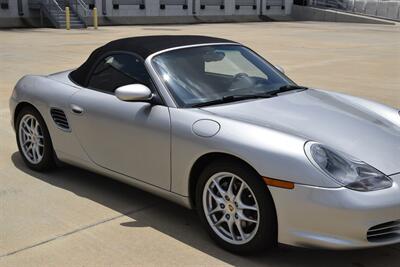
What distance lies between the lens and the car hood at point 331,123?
3.26 m

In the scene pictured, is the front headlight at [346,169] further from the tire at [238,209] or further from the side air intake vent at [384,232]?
the tire at [238,209]

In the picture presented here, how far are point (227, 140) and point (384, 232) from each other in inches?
42.2

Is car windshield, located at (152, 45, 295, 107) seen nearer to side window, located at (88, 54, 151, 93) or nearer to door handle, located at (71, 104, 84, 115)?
side window, located at (88, 54, 151, 93)

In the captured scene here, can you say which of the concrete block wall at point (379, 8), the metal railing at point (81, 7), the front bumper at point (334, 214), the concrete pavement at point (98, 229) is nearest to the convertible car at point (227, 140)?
the front bumper at point (334, 214)

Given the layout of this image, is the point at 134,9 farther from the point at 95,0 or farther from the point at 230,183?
the point at 230,183

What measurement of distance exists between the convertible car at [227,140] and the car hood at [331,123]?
12mm

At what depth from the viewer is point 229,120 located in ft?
11.3

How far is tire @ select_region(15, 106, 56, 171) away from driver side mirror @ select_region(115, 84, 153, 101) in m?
1.30

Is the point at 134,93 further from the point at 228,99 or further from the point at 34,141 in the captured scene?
the point at 34,141

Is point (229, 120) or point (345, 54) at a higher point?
point (229, 120)

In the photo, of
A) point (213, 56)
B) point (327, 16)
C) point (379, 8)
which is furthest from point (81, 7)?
point (213, 56)

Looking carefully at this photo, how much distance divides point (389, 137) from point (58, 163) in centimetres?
292

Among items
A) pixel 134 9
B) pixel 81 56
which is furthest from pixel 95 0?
pixel 81 56

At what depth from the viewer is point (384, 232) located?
3051 millimetres
